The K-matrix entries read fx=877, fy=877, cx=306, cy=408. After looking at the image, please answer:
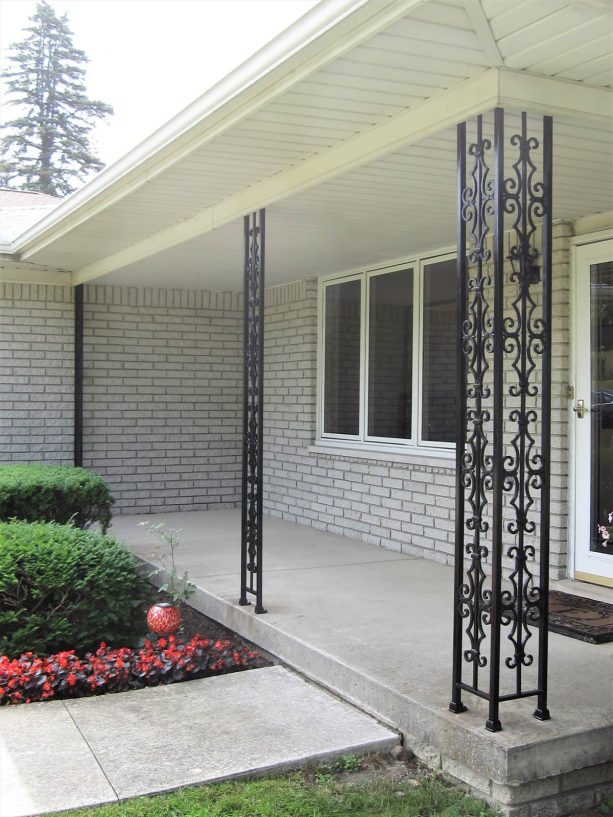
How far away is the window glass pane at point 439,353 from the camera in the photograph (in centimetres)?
716

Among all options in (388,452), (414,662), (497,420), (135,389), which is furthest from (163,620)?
(135,389)

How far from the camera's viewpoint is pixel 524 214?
347 cm

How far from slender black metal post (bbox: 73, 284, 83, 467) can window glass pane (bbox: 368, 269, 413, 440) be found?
3247 millimetres

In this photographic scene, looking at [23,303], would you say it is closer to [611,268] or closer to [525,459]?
[611,268]

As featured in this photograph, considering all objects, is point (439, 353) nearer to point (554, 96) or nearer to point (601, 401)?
point (601, 401)

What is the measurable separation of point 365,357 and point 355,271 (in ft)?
2.75

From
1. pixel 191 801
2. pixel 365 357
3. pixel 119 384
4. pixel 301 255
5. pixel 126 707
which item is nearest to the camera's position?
pixel 191 801

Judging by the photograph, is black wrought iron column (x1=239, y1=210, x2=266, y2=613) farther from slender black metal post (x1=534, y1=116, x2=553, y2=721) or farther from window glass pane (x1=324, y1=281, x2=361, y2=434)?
window glass pane (x1=324, y1=281, x2=361, y2=434)

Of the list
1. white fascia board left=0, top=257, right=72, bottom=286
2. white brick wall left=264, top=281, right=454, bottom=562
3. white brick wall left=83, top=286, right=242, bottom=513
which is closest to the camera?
white brick wall left=264, top=281, right=454, bottom=562

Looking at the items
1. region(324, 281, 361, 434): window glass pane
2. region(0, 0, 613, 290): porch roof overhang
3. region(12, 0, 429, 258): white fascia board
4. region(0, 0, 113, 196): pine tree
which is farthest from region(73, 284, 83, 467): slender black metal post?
Answer: region(0, 0, 113, 196): pine tree

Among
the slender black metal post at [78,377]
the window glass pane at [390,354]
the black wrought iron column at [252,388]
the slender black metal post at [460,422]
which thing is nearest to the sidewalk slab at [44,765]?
the slender black metal post at [460,422]

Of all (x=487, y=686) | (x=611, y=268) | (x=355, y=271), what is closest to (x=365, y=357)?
(x=355, y=271)

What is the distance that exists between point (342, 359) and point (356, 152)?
4272 millimetres

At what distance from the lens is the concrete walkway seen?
3.30m
